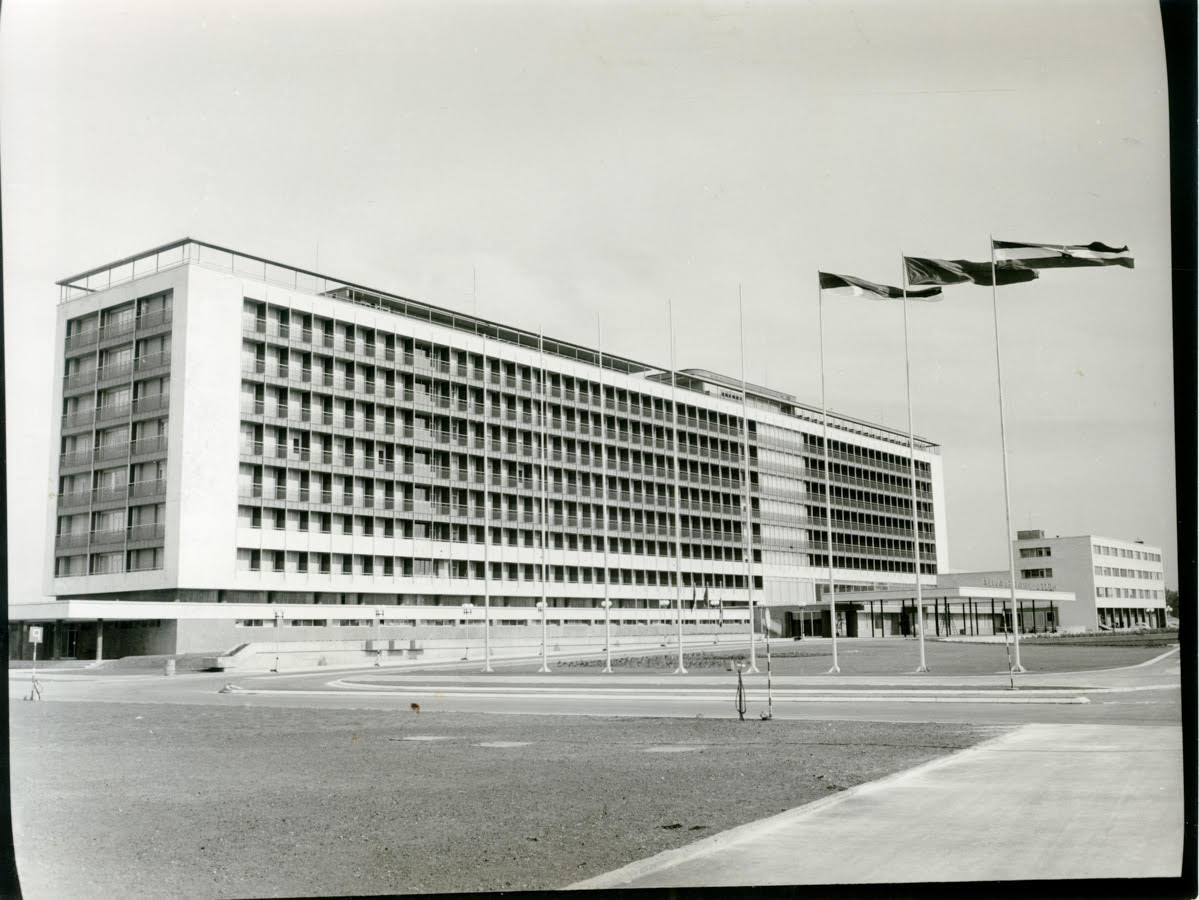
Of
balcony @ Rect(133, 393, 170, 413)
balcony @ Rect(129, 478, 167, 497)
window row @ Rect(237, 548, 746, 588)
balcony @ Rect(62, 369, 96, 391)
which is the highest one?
balcony @ Rect(62, 369, 96, 391)

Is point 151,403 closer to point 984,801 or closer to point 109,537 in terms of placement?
point 109,537

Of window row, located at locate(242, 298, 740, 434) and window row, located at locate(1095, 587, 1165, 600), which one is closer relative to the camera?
window row, located at locate(1095, 587, 1165, 600)

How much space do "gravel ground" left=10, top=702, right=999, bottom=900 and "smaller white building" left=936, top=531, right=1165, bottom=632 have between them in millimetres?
10575

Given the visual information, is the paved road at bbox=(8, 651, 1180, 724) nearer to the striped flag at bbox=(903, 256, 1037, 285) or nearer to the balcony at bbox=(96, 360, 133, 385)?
the striped flag at bbox=(903, 256, 1037, 285)

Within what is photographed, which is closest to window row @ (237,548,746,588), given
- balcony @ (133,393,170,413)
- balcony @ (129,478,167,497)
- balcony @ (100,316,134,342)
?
balcony @ (129,478,167,497)

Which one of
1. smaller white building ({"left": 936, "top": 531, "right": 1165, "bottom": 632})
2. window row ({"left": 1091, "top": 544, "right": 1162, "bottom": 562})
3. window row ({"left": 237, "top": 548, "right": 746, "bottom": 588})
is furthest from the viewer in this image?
window row ({"left": 237, "top": 548, "right": 746, "bottom": 588})

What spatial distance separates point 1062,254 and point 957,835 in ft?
30.4

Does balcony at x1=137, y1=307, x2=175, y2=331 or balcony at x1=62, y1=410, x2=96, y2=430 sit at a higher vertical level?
balcony at x1=137, y1=307, x2=175, y2=331

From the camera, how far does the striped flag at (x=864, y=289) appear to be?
1240 inches

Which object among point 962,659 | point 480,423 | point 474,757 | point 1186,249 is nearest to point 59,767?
point 474,757

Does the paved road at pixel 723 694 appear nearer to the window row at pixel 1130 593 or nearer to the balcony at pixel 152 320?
the window row at pixel 1130 593

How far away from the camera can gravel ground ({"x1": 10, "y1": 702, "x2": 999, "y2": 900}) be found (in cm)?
881

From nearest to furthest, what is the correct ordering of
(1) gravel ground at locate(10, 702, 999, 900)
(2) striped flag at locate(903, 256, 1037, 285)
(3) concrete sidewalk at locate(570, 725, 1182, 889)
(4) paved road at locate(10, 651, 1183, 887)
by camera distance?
(3) concrete sidewalk at locate(570, 725, 1182, 889)
(4) paved road at locate(10, 651, 1183, 887)
(1) gravel ground at locate(10, 702, 999, 900)
(2) striped flag at locate(903, 256, 1037, 285)

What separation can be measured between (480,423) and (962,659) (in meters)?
44.6
